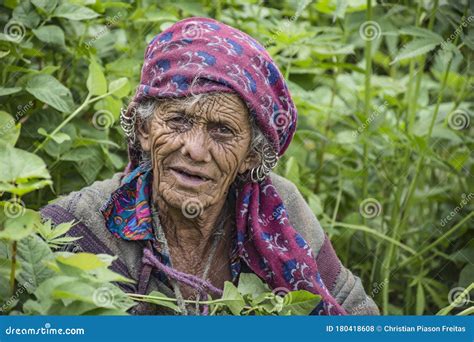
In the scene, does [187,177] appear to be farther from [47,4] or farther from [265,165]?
[47,4]

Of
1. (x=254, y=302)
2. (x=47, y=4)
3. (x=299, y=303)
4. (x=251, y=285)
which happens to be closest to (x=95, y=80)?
(x=47, y=4)

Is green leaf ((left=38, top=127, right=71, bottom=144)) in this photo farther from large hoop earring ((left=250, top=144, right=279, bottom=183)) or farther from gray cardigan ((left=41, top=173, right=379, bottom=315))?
large hoop earring ((left=250, top=144, right=279, bottom=183))

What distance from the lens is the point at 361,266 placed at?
426cm

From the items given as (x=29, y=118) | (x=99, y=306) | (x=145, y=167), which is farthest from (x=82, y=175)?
(x=99, y=306)

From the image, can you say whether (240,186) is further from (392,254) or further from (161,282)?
(392,254)

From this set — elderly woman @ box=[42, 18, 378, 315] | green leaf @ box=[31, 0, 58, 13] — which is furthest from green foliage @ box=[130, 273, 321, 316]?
green leaf @ box=[31, 0, 58, 13]

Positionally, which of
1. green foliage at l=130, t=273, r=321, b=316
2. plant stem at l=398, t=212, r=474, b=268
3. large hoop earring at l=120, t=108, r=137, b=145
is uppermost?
large hoop earring at l=120, t=108, r=137, b=145

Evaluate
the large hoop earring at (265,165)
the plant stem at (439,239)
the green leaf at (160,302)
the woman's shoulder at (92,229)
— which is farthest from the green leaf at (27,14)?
the plant stem at (439,239)

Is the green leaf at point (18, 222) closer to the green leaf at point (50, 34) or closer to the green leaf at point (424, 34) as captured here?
the green leaf at point (50, 34)

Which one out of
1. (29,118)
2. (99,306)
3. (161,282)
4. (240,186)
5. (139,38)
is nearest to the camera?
(99,306)

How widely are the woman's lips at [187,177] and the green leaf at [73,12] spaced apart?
0.80 m

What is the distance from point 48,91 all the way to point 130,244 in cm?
68

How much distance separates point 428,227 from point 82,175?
5.41ft

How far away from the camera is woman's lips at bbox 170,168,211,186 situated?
290 centimetres
